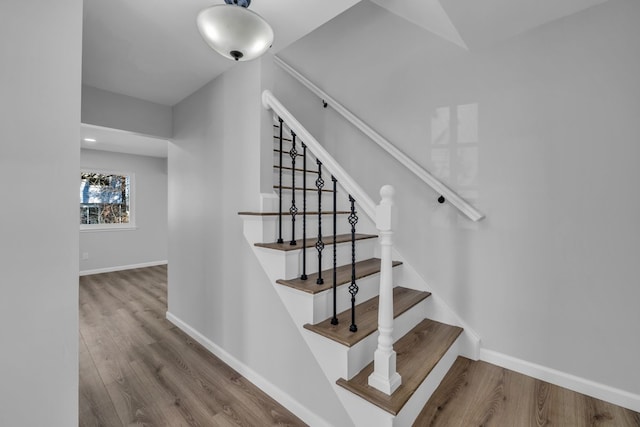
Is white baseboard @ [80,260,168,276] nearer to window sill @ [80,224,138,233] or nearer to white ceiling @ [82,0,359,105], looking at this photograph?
window sill @ [80,224,138,233]

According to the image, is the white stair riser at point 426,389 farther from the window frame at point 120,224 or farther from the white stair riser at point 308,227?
the window frame at point 120,224

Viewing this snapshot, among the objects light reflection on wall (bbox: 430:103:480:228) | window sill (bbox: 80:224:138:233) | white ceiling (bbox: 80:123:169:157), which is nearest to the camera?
light reflection on wall (bbox: 430:103:480:228)

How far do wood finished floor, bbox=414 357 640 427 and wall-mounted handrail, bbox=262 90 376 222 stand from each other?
3.76ft

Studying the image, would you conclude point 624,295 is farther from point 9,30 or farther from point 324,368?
point 9,30

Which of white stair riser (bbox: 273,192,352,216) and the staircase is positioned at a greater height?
white stair riser (bbox: 273,192,352,216)

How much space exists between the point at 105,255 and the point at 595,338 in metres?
6.92

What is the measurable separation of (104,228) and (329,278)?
5.60m

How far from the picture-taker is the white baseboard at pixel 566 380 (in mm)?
1479

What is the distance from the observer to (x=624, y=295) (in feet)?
4.89

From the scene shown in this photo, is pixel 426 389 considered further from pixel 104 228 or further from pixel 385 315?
pixel 104 228

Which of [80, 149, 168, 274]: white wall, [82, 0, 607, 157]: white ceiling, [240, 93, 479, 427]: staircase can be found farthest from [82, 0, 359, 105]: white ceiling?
[80, 149, 168, 274]: white wall

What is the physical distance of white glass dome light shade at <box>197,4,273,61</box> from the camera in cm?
105

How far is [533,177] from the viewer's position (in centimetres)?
172

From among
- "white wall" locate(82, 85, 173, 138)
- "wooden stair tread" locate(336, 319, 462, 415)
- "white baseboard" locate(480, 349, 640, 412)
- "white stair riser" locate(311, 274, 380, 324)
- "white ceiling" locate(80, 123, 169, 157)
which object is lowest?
"white baseboard" locate(480, 349, 640, 412)
